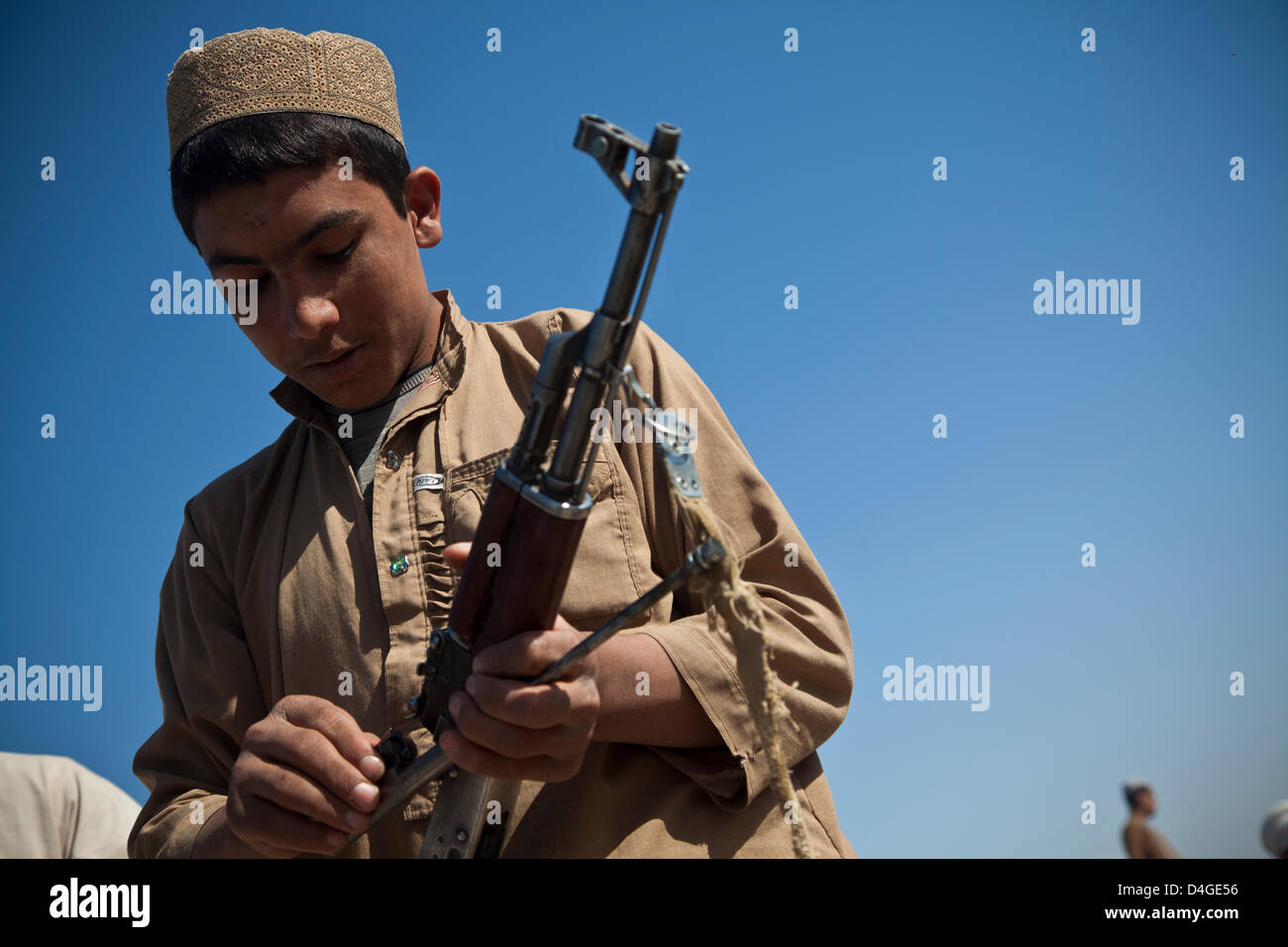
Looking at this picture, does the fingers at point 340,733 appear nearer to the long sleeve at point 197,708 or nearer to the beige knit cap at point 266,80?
the long sleeve at point 197,708

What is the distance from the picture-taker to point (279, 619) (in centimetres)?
234

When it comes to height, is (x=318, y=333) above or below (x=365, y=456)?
above

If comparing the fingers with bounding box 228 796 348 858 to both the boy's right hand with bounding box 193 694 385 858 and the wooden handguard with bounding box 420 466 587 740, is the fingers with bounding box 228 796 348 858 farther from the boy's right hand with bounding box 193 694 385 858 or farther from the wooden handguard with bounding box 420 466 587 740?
the wooden handguard with bounding box 420 466 587 740

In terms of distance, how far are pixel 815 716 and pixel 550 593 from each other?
70 cm

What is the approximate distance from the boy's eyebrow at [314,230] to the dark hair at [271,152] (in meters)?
0.15

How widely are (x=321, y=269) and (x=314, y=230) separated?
0.09 meters

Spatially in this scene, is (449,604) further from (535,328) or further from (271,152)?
(271,152)

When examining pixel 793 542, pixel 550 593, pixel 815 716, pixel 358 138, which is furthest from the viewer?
pixel 358 138

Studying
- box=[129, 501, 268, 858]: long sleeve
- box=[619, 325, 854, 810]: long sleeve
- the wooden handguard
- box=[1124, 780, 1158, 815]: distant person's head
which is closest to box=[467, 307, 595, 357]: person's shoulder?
box=[619, 325, 854, 810]: long sleeve

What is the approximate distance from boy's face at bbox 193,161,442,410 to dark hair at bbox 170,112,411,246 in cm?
3

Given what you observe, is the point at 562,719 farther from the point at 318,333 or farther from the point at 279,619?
the point at 318,333

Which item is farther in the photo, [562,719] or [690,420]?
[690,420]

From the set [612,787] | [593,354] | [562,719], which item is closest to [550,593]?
[562,719]

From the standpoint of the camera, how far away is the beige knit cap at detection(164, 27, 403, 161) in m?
2.46
